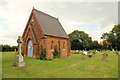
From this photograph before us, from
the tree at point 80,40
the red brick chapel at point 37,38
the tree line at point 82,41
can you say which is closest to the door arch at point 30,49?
the red brick chapel at point 37,38

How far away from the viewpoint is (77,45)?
186 feet

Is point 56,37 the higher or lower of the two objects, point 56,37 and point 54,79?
the higher

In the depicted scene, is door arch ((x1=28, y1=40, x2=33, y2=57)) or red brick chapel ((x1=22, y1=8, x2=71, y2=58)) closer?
red brick chapel ((x1=22, y1=8, x2=71, y2=58))

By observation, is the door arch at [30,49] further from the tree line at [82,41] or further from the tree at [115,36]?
the tree at [115,36]

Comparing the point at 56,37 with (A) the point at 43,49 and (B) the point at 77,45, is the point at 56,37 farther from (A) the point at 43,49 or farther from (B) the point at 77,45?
(B) the point at 77,45

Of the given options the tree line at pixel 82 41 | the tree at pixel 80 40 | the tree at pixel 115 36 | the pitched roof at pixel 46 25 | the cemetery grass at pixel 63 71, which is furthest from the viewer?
the tree at pixel 80 40

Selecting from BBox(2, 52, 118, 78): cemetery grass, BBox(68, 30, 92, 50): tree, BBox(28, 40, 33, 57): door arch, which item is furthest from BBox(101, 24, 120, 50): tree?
BBox(28, 40, 33, 57): door arch

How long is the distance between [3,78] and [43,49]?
10.6 metres

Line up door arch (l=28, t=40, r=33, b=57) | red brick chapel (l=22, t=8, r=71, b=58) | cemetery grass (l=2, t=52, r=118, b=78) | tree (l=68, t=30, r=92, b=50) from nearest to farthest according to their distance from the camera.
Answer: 1. cemetery grass (l=2, t=52, r=118, b=78)
2. red brick chapel (l=22, t=8, r=71, b=58)
3. door arch (l=28, t=40, r=33, b=57)
4. tree (l=68, t=30, r=92, b=50)

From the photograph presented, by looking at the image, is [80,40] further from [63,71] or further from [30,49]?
[63,71]

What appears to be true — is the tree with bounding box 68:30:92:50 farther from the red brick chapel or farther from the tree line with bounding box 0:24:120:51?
the red brick chapel

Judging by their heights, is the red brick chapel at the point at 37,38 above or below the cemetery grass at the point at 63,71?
above

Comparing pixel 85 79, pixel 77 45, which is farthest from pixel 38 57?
pixel 77 45

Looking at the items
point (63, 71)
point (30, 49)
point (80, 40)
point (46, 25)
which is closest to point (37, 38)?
point (30, 49)
